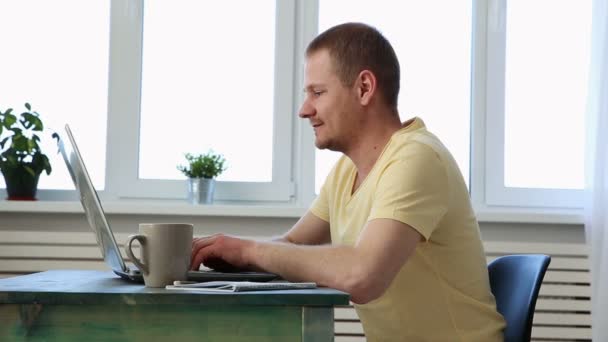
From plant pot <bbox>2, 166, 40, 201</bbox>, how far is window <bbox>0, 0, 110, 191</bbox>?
0.48 ft

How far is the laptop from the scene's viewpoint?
1404 millimetres

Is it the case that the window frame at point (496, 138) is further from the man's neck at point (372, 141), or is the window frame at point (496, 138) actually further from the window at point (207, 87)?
the man's neck at point (372, 141)

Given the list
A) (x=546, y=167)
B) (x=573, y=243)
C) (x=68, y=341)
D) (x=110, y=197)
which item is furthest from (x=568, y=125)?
(x=68, y=341)

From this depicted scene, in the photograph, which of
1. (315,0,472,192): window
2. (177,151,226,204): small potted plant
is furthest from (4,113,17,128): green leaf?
(315,0,472,192): window

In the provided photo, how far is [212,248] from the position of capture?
1.56 meters

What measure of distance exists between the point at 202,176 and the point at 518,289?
5.22 ft

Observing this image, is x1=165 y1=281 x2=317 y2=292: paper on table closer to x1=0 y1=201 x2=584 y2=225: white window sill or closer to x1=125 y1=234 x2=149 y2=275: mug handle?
x1=125 y1=234 x2=149 y2=275: mug handle

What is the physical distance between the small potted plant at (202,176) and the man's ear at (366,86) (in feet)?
4.04

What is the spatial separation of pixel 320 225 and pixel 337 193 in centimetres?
17

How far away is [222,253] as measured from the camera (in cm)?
154

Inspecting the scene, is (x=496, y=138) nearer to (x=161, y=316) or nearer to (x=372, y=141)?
(x=372, y=141)

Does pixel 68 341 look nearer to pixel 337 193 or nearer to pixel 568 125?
pixel 337 193

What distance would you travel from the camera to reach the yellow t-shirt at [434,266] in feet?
5.38

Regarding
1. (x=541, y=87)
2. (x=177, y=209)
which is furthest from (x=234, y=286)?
(x=541, y=87)
